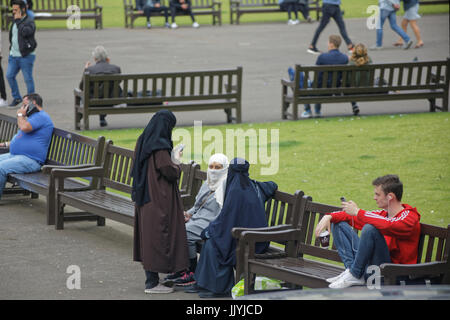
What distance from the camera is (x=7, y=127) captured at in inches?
517

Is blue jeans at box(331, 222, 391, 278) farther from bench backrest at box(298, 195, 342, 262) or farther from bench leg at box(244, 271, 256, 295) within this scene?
bench leg at box(244, 271, 256, 295)

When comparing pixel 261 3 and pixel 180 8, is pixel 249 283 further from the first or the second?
pixel 261 3

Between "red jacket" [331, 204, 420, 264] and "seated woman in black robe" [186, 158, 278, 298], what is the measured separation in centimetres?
112

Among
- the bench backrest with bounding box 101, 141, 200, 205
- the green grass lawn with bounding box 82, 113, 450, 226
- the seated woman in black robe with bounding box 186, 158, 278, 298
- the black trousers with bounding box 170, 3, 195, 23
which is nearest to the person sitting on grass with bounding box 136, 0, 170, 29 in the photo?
the black trousers with bounding box 170, 3, 195, 23

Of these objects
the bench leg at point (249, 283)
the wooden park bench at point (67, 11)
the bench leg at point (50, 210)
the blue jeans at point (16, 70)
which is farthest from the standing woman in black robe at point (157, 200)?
the wooden park bench at point (67, 11)

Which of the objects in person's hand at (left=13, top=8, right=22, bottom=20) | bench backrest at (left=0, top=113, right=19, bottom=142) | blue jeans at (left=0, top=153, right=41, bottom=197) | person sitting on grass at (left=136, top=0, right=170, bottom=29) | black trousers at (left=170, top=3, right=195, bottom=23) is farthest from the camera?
black trousers at (left=170, top=3, right=195, bottom=23)

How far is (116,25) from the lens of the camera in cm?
3122

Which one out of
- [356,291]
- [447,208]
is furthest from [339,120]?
[356,291]

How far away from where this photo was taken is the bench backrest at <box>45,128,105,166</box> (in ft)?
36.1

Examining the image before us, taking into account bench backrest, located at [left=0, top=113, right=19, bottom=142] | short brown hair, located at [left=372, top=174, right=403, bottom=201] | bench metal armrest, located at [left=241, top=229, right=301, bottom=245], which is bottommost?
bench backrest, located at [left=0, top=113, right=19, bottom=142]

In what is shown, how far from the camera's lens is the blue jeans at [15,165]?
1109 cm

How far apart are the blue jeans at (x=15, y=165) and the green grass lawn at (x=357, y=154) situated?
2.60 metres
